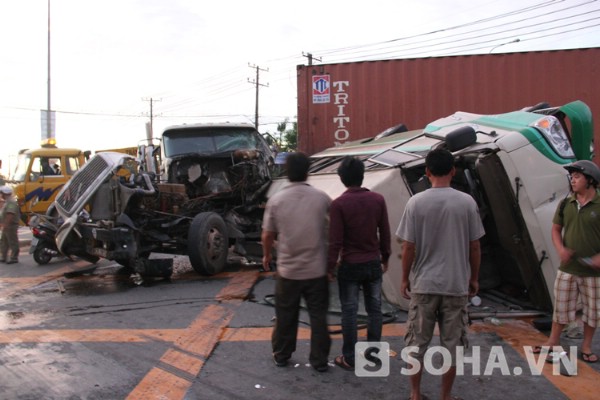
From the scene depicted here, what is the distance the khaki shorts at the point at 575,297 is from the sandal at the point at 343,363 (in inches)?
66.3

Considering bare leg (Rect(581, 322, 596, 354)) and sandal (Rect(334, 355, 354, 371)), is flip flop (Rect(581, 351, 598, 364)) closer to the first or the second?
bare leg (Rect(581, 322, 596, 354))

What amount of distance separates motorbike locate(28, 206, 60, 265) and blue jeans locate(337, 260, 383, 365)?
5581mm

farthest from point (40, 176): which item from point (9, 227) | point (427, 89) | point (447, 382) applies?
point (447, 382)

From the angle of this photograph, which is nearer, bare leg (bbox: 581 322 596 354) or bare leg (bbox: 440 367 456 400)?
bare leg (bbox: 440 367 456 400)

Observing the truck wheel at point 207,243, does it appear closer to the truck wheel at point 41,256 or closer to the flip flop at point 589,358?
the truck wheel at point 41,256

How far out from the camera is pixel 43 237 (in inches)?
322

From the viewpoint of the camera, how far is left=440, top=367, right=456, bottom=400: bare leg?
3163 mm

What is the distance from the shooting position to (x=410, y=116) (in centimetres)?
954

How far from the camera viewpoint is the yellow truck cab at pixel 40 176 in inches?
471

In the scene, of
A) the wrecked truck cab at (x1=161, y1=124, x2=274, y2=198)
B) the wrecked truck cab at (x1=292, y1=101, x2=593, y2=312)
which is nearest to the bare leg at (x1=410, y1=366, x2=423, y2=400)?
the wrecked truck cab at (x1=292, y1=101, x2=593, y2=312)

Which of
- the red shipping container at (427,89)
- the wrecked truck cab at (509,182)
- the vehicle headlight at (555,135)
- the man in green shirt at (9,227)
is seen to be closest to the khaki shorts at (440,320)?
the wrecked truck cab at (509,182)

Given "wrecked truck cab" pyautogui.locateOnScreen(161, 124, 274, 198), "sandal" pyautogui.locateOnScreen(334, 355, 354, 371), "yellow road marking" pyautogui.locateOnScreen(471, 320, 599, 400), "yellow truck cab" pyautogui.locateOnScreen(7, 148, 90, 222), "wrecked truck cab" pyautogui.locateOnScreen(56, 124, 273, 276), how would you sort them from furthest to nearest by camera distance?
"yellow truck cab" pyautogui.locateOnScreen(7, 148, 90, 222), "wrecked truck cab" pyautogui.locateOnScreen(161, 124, 274, 198), "wrecked truck cab" pyautogui.locateOnScreen(56, 124, 273, 276), "sandal" pyautogui.locateOnScreen(334, 355, 354, 371), "yellow road marking" pyautogui.locateOnScreen(471, 320, 599, 400)

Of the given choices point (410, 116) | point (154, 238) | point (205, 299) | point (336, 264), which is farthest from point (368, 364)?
point (410, 116)

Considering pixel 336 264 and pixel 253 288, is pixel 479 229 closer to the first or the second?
pixel 336 264
